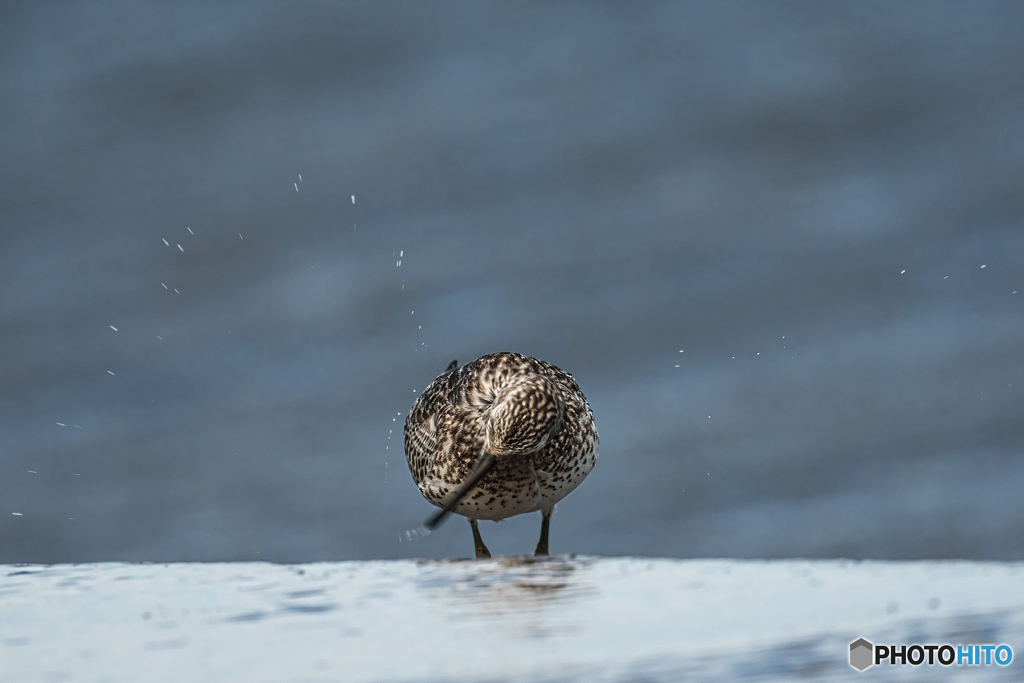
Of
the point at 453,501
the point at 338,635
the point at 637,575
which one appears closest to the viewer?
the point at 338,635

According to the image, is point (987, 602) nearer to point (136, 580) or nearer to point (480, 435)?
point (136, 580)

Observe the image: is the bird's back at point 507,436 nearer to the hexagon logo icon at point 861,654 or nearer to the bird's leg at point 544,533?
the bird's leg at point 544,533

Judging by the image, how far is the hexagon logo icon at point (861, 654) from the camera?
157 centimetres

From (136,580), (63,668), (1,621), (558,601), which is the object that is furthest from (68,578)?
(558,601)

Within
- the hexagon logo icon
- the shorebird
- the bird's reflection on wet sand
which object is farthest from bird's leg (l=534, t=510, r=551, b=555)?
the hexagon logo icon

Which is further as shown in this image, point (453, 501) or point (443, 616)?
point (453, 501)

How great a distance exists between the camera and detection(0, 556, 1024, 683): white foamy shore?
164 centimetres

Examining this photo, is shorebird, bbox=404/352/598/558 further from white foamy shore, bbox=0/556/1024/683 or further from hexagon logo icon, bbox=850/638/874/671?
hexagon logo icon, bbox=850/638/874/671

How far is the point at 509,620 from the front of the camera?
6.50 feet

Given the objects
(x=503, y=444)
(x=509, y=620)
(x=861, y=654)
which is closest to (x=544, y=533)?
(x=503, y=444)

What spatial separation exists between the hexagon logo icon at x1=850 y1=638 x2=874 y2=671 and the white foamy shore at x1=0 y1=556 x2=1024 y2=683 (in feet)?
0.06

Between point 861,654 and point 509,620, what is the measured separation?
635 mm

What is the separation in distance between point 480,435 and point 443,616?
2970 mm

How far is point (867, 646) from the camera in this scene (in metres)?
1.65
